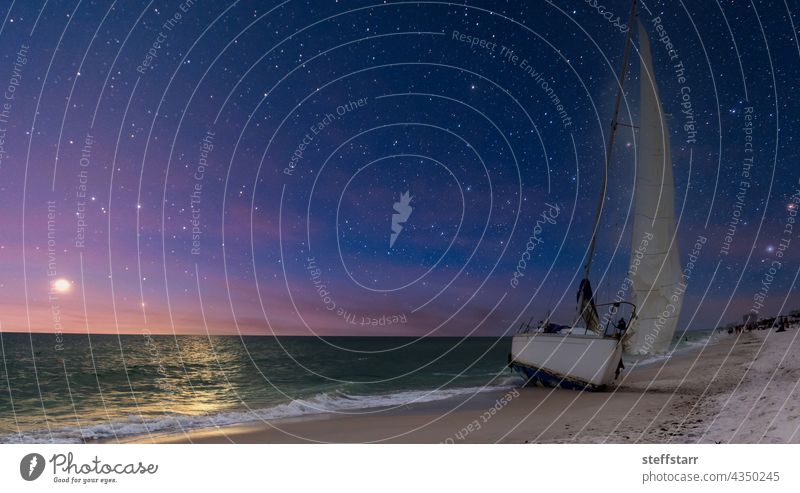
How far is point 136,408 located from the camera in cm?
2111

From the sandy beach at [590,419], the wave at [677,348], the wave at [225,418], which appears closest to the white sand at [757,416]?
the sandy beach at [590,419]

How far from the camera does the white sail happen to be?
1747 cm

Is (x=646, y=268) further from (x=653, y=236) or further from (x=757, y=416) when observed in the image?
(x=757, y=416)

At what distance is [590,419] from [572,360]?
5.98 meters

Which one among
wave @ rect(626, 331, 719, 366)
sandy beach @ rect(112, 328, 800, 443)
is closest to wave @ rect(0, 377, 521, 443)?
sandy beach @ rect(112, 328, 800, 443)

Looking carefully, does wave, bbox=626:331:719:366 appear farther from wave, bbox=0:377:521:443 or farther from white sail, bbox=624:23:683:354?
wave, bbox=0:377:521:443

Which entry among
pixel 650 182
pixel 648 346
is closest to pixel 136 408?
pixel 648 346

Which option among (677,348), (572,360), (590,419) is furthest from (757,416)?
(677,348)

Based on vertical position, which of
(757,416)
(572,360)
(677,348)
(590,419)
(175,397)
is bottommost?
(677,348)

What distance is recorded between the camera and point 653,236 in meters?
17.7

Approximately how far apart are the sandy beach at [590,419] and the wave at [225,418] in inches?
47.2

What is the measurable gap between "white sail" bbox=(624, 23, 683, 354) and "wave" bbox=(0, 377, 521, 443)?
30.1 feet

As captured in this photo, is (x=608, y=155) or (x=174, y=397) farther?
(x=174, y=397)
